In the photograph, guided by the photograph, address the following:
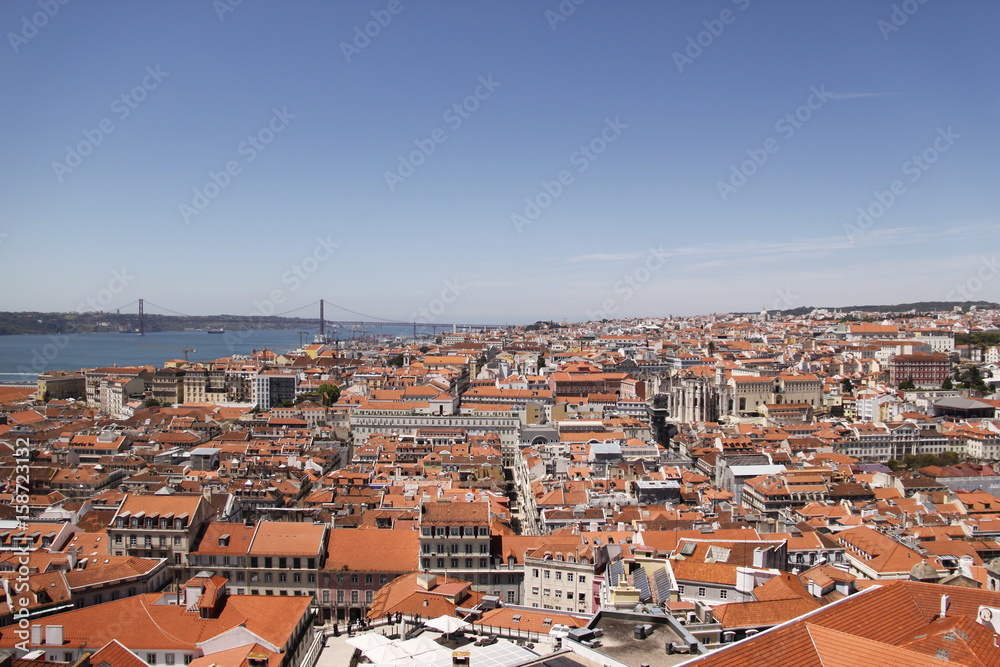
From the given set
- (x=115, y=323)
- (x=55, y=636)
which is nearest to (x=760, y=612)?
(x=55, y=636)

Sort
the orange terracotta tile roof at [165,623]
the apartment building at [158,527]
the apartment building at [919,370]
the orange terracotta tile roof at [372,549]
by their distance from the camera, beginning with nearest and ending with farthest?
the orange terracotta tile roof at [165,623] → the orange terracotta tile roof at [372,549] → the apartment building at [158,527] → the apartment building at [919,370]

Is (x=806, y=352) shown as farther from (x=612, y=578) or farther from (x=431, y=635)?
(x=431, y=635)

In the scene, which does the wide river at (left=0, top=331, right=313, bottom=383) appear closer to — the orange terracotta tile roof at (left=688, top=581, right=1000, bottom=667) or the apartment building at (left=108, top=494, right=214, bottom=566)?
the apartment building at (left=108, top=494, right=214, bottom=566)

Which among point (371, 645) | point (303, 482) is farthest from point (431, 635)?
point (303, 482)

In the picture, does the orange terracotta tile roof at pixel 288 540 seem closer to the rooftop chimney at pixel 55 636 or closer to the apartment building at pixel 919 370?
the rooftop chimney at pixel 55 636

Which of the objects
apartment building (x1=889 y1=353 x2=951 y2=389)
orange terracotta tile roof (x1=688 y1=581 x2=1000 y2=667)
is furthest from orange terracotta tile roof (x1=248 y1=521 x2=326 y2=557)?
apartment building (x1=889 y1=353 x2=951 y2=389)

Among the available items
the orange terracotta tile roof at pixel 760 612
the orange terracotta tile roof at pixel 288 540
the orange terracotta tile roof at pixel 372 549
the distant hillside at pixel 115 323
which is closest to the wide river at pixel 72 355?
the distant hillside at pixel 115 323
